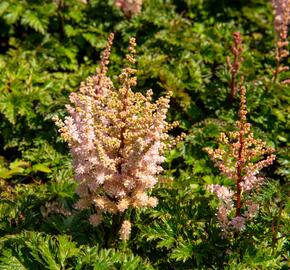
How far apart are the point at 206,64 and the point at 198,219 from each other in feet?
11.3

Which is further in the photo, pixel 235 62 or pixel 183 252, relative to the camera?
pixel 235 62

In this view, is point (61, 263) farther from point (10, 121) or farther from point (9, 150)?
point (9, 150)

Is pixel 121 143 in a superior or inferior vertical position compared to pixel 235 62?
inferior

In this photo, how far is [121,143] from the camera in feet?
13.0

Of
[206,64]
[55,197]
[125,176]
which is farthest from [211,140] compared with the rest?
[125,176]

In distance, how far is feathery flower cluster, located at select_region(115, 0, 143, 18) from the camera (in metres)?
7.54

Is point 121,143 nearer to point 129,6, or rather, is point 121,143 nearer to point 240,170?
point 240,170

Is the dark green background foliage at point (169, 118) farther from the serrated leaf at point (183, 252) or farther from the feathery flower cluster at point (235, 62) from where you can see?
the feathery flower cluster at point (235, 62)

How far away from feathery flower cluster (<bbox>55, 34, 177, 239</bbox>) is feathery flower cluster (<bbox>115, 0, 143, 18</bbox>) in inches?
149

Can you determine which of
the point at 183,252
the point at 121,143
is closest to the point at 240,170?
the point at 183,252

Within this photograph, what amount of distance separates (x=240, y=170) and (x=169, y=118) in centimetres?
263

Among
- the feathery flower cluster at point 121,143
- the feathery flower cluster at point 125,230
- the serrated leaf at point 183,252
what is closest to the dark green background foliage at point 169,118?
the serrated leaf at point 183,252

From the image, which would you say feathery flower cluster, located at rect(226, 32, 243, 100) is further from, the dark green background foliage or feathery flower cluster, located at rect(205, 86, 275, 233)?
feathery flower cluster, located at rect(205, 86, 275, 233)

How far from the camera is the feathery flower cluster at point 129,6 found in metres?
7.54
